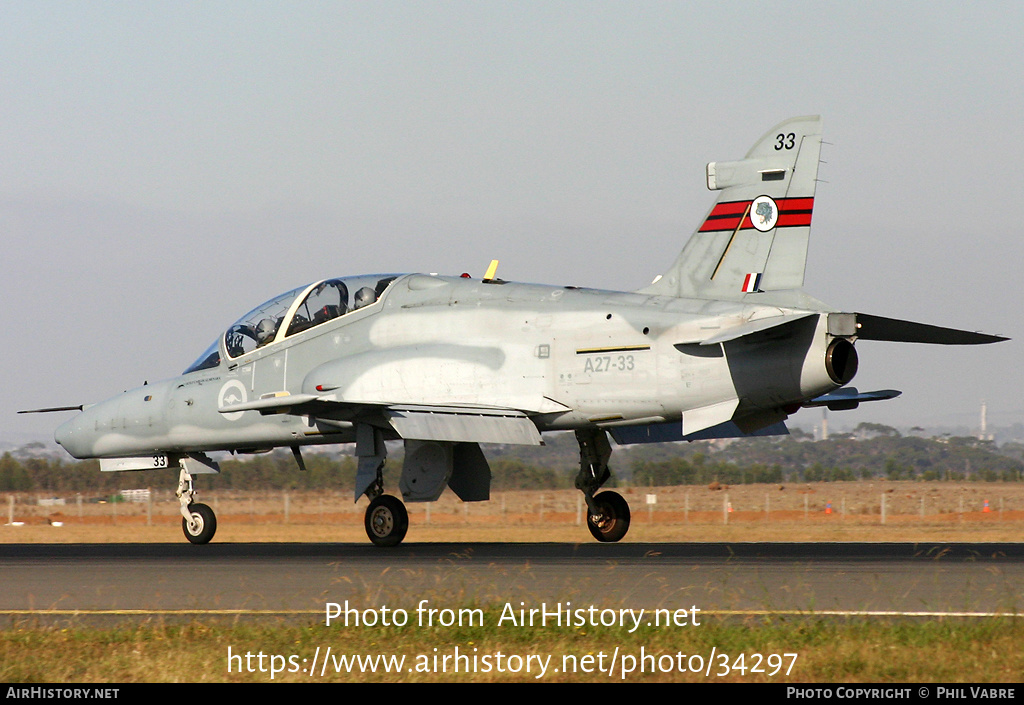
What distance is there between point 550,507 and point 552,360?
2848 cm

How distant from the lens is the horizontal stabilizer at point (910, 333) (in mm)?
14953

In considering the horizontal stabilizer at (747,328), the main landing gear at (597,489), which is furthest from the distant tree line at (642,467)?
the horizontal stabilizer at (747,328)

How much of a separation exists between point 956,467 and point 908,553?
8424 centimetres

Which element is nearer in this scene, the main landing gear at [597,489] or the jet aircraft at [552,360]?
the jet aircraft at [552,360]

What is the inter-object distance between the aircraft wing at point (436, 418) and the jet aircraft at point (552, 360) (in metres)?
0.03

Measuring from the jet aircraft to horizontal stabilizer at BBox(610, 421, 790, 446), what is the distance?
3 cm

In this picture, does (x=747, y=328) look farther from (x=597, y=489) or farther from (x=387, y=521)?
(x=387, y=521)

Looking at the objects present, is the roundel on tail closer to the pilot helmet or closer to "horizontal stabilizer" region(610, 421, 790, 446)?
"horizontal stabilizer" region(610, 421, 790, 446)

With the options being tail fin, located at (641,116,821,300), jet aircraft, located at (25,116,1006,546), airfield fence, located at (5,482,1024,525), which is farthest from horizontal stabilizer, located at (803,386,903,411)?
airfield fence, located at (5,482,1024,525)

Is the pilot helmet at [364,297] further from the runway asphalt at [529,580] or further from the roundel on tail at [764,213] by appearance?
the roundel on tail at [764,213]

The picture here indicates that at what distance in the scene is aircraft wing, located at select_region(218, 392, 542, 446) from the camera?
1672 cm

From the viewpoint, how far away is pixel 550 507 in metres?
44.8

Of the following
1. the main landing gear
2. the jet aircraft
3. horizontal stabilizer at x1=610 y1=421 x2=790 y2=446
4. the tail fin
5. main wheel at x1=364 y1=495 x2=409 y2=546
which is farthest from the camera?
the main landing gear

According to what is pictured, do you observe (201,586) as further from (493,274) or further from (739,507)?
(739,507)
